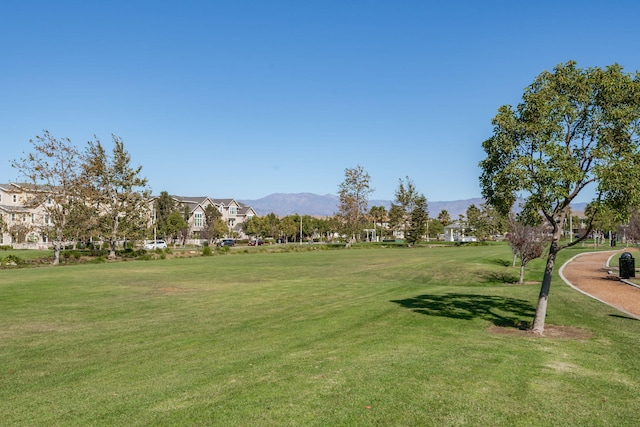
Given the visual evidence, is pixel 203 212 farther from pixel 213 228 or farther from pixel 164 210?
pixel 213 228

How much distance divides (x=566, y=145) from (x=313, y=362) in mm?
9686

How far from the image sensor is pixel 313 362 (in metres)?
10.4

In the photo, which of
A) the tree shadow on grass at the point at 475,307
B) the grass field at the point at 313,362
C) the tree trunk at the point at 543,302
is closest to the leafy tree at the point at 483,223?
the tree shadow on grass at the point at 475,307

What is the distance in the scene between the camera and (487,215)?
357 ft

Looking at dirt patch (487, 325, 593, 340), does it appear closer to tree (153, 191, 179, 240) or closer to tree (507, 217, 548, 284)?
tree (507, 217, 548, 284)

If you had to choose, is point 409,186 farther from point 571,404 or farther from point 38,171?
point 571,404

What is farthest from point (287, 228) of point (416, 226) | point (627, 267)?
point (627, 267)

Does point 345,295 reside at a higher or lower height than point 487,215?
lower

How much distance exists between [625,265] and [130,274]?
33.8 m

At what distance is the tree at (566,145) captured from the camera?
1211 centimetres

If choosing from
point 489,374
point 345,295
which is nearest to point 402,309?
point 345,295

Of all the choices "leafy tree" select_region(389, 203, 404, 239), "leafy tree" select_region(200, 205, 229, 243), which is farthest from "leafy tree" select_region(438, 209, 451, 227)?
"leafy tree" select_region(200, 205, 229, 243)

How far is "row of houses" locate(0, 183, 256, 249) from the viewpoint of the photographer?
176 ft

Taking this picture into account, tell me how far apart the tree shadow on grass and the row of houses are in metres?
48.0
